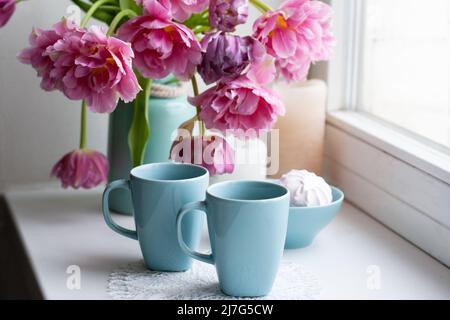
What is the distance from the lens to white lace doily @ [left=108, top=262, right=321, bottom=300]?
3.16 feet

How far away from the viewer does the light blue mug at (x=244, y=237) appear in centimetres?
91

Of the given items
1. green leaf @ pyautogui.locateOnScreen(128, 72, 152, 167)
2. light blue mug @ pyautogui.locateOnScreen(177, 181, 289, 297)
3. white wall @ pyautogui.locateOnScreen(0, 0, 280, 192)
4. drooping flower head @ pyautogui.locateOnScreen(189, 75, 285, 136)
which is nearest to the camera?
light blue mug @ pyautogui.locateOnScreen(177, 181, 289, 297)

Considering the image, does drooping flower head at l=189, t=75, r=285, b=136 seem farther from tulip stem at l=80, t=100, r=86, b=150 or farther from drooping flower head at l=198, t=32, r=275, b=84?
tulip stem at l=80, t=100, r=86, b=150

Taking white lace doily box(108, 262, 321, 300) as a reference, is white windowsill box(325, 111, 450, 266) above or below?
above

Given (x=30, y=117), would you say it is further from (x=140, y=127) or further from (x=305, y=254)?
(x=305, y=254)

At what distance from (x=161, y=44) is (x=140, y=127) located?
0.65 feet

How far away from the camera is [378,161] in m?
1.26

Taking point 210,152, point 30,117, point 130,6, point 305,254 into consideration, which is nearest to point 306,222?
point 305,254

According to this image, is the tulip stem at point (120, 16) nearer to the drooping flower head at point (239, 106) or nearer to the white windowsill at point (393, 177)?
the drooping flower head at point (239, 106)

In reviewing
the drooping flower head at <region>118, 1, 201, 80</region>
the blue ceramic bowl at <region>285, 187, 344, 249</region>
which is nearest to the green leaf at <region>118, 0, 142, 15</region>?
the drooping flower head at <region>118, 1, 201, 80</region>

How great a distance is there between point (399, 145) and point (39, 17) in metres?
0.65

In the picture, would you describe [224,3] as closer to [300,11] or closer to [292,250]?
[300,11]

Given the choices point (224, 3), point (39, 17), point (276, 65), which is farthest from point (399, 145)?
point (39, 17)

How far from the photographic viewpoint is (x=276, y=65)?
114 centimetres
